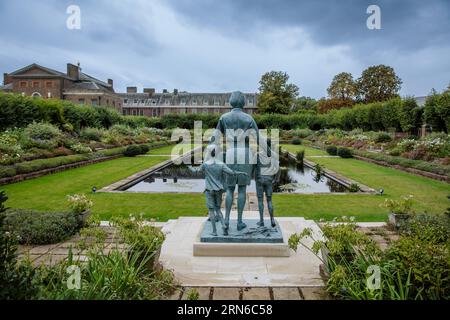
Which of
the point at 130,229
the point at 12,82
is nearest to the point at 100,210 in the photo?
the point at 130,229

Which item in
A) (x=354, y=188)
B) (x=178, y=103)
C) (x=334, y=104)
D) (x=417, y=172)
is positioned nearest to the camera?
(x=354, y=188)

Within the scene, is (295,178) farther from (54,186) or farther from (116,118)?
(116,118)

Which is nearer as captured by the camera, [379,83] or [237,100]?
[237,100]

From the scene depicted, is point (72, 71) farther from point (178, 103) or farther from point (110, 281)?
point (110, 281)

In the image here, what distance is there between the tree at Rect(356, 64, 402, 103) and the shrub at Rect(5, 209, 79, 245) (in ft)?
167

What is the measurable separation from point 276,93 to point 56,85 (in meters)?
33.4

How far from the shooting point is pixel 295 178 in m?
13.1

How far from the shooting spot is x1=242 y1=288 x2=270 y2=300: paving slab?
3498mm

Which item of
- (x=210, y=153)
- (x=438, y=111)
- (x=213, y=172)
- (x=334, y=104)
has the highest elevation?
(x=334, y=104)

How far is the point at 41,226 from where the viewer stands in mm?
5043

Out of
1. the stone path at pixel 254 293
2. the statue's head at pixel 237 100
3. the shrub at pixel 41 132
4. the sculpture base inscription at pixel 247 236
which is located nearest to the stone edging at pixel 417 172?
the sculpture base inscription at pixel 247 236

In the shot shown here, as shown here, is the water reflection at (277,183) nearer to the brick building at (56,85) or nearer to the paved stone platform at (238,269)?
the paved stone platform at (238,269)

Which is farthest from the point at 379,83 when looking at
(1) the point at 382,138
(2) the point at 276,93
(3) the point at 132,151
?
(3) the point at 132,151

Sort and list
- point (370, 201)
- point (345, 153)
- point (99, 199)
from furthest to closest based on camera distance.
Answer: point (345, 153) → point (99, 199) → point (370, 201)
